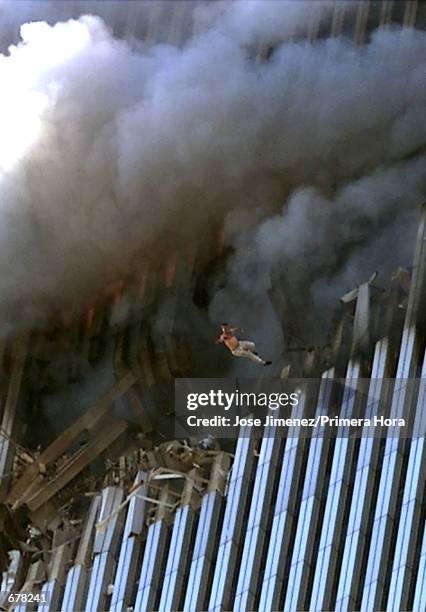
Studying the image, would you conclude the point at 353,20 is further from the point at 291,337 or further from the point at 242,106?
the point at 291,337

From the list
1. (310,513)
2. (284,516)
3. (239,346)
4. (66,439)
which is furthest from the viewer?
(66,439)

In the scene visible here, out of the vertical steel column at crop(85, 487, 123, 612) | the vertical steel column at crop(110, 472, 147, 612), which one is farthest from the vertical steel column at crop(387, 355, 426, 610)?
the vertical steel column at crop(85, 487, 123, 612)

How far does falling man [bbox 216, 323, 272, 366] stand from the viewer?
53.2m

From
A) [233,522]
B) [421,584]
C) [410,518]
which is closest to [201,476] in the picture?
[233,522]

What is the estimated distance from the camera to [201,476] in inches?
2085

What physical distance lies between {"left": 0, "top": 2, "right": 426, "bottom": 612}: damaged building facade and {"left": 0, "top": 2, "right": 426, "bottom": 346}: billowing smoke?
75cm

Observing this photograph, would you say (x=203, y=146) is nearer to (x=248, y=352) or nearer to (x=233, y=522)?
(x=248, y=352)

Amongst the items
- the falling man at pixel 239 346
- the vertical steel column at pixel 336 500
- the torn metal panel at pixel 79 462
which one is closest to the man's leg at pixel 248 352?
the falling man at pixel 239 346

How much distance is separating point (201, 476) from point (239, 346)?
3.03m

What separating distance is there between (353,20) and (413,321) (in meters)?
8.43

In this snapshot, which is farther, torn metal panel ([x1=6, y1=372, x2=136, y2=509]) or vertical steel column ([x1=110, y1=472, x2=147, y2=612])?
torn metal panel ([x1=6, y1=372, x2=136, y2=509])

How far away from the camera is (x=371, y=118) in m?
55.7

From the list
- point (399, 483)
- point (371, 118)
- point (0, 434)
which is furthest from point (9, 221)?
point (399, 483)

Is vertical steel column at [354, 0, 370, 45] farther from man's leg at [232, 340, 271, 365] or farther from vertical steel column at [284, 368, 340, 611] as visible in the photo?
vertical steel column at [284, 368, 340, 611]
